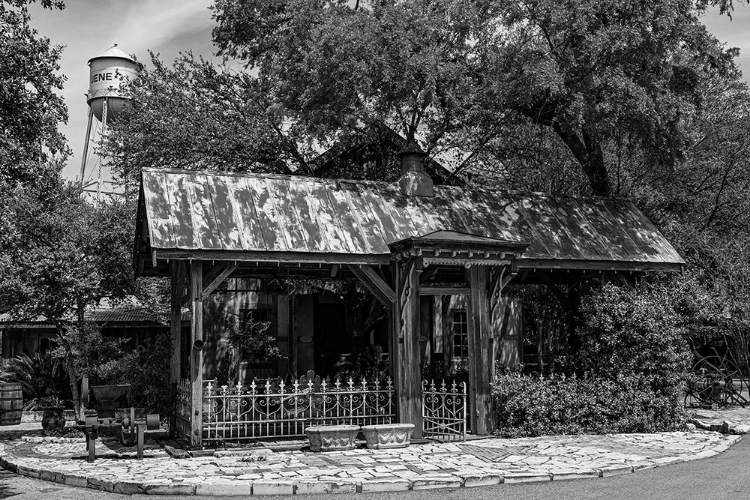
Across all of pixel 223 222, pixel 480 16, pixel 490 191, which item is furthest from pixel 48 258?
pixel 480 16

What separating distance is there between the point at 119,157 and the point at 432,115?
9299mm

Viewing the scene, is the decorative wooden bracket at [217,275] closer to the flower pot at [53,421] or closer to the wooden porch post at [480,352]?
the wooden porch post at [480,352]

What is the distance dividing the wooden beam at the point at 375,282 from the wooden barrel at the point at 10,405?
10607mm

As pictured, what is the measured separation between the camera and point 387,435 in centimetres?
1291

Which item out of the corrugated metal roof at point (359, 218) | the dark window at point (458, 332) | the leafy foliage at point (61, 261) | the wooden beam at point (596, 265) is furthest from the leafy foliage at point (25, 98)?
the dark window at point (458, 332)

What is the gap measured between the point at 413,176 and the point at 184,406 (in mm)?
6830

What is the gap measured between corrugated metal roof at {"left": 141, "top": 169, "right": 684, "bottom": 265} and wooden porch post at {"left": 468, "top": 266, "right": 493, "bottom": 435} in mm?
1102

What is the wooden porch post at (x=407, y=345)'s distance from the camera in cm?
1395

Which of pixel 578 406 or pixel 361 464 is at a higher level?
pixel 578 406

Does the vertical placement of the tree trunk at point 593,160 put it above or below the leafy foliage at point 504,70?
below

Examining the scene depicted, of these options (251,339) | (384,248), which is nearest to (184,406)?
(384,248)

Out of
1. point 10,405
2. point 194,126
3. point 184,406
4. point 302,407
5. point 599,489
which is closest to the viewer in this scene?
point 599,489

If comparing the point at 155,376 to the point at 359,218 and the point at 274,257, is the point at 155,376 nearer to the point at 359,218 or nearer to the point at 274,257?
the point at 274,257

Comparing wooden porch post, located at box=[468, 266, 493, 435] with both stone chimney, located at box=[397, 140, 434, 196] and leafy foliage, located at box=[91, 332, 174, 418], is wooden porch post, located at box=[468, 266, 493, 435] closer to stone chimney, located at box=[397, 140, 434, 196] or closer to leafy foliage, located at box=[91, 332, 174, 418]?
stone chimney, located at box=[397, 140, 434, 196]
